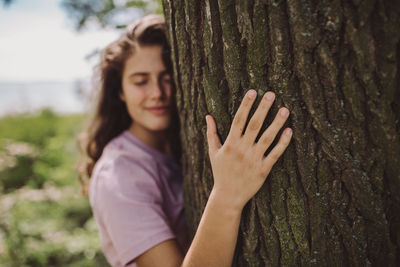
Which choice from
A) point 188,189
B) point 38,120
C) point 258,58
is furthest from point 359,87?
point 38,120

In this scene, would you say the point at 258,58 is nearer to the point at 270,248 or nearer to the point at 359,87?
the point at 359,87

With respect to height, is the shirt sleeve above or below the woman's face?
below

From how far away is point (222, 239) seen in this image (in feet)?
4.68

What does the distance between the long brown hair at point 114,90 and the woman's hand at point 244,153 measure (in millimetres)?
894

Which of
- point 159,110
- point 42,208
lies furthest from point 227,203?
point 42,208

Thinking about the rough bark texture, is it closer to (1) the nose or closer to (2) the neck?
(1) the nose

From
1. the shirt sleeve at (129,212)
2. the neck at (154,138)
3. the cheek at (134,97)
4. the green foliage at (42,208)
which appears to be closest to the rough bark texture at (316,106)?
the shirt sleeve at (129,212)

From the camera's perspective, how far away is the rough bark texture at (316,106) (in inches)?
43.8

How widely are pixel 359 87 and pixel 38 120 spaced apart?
32.2ft

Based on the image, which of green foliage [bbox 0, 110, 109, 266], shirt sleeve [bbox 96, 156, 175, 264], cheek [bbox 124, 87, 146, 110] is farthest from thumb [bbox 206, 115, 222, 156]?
green foliage [bbox 0, 110, 109, 266]

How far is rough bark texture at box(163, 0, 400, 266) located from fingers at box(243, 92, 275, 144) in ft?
0.12

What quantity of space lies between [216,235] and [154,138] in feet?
3.66

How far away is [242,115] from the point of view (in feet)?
4.28

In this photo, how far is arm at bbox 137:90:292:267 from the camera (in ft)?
4.20
